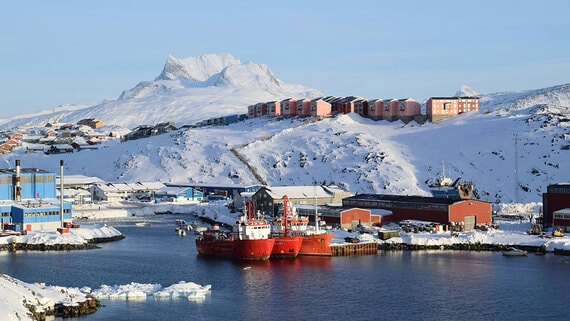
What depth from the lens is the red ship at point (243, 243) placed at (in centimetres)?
5384

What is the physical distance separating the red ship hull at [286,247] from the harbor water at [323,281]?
2.75 ft

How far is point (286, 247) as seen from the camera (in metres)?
54.5

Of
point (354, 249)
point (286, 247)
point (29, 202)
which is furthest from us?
point (29, 202)

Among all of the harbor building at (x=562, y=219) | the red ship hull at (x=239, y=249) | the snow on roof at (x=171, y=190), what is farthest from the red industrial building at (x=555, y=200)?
the snow on roof at (x=171, y=190)

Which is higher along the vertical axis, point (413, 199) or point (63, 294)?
point (413, 199)

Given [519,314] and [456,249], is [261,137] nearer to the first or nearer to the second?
[456,249]

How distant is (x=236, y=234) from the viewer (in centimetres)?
5631

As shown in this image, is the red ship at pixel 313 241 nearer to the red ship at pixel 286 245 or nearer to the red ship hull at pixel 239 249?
the red ship at pixel 286 245

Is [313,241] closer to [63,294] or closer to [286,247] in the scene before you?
[286,247]

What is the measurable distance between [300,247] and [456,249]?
39.5ft

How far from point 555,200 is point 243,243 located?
90.3 feet

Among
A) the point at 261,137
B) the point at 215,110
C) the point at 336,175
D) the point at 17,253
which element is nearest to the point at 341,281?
the point at 17,253

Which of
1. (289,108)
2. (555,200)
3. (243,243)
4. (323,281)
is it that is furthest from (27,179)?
(289,108)

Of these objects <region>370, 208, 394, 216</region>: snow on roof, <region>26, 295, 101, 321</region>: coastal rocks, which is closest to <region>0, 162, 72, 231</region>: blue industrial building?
<region>370, 208, 394, 216</region>: snow on roof
